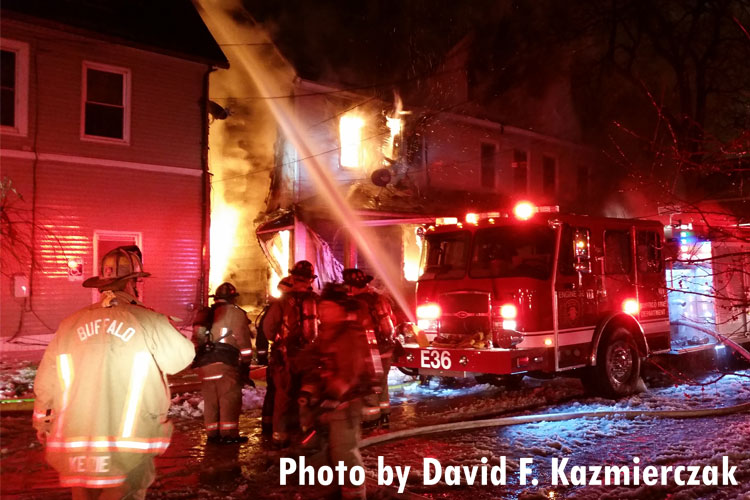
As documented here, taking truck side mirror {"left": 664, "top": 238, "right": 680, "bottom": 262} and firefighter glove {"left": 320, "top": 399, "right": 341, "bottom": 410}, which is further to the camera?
truck side mirror {"left": 664, "top": 238, "right": 680, "bottom": 262}

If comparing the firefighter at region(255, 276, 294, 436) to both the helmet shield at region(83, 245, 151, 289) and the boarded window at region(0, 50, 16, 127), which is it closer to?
the helmet shield at region(83, 245, 151, 289)

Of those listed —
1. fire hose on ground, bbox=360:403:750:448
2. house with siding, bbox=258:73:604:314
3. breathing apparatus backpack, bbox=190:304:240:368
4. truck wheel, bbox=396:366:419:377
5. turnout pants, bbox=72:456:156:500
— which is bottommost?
fire hose on ground, bbox=360:403:750:448

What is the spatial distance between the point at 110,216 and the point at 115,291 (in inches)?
420

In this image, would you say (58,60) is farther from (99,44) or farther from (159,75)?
(159,75)

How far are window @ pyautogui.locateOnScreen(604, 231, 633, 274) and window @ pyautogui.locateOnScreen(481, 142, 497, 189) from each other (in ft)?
36.8

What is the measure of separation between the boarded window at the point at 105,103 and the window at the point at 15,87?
1.13 metres

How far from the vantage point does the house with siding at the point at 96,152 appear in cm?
1202

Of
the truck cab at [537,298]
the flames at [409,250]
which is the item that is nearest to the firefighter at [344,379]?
the truck cab at [537,298]

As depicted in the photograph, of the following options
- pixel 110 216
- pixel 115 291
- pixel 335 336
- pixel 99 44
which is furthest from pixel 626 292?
pixel 99 44

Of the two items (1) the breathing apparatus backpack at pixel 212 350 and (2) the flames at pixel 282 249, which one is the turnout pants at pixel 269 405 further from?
(2) the flames at pixel 282 249

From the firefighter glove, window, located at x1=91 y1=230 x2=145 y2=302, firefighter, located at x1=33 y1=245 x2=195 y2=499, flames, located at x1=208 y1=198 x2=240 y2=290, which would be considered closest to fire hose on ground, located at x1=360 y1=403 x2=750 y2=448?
the firefighter glove

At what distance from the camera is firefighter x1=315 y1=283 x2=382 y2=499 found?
4.55 metres

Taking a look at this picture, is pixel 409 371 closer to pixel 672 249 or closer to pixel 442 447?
pixel 442 447

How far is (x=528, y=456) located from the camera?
6090 mm
